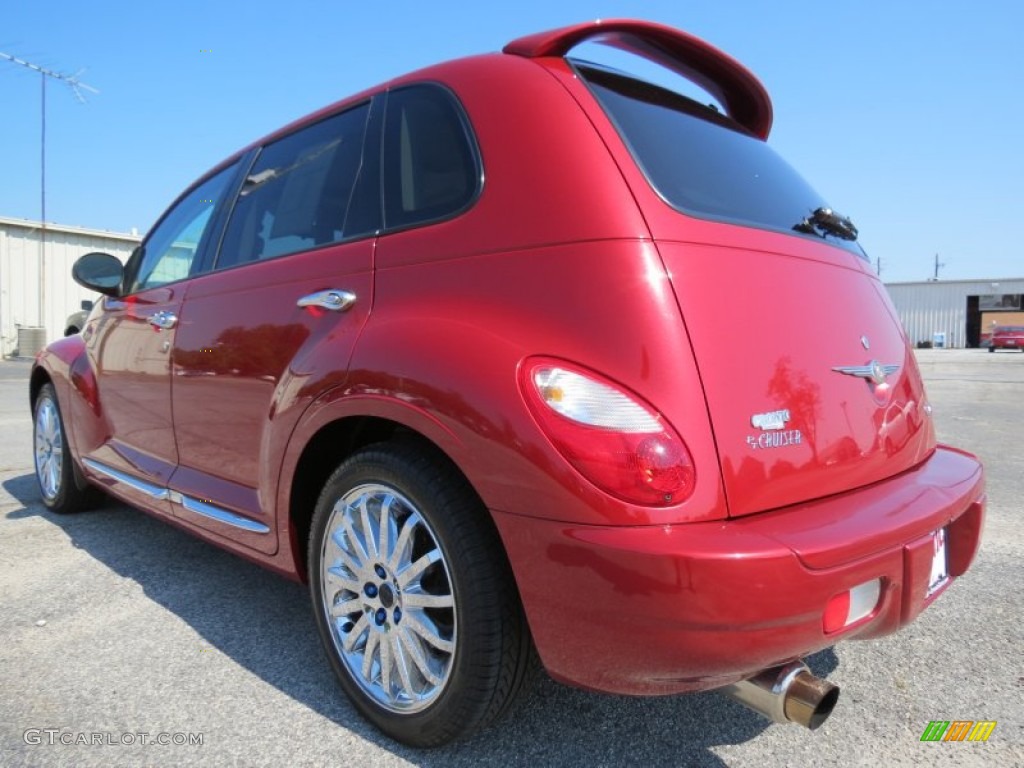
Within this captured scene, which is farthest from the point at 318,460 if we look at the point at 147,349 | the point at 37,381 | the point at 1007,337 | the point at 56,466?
the point at 1007,337

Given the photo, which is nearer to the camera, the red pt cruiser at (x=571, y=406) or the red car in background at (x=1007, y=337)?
the red pt cruiser at (x=571, y=406)

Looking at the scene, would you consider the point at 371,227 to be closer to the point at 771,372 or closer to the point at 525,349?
the point at 525,349

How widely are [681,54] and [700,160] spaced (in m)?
0.59

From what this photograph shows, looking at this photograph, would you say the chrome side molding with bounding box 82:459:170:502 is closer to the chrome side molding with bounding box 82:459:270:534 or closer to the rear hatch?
the chrome side molding with bounding box 82:459:270:534

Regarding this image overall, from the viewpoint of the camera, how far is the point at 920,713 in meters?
2.04

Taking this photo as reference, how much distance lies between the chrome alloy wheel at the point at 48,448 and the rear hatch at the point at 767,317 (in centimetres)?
364

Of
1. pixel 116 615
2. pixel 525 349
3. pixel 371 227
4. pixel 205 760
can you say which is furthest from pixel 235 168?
pixel 205 760

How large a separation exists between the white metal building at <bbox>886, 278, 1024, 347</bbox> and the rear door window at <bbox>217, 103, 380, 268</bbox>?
2049 inches

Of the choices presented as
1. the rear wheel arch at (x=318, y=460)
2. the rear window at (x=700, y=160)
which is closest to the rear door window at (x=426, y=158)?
the rear window at (x=700, y=160)

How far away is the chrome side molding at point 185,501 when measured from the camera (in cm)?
238

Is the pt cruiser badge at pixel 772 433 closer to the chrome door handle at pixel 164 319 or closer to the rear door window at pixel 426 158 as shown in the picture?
the rear door window at pixel 426 158

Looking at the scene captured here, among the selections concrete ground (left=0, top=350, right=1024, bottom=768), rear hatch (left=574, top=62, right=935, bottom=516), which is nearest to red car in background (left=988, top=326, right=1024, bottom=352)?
concrete ground (left=0, top=350, right=1024, bottom=768)

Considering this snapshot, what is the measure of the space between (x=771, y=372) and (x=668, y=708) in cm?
106

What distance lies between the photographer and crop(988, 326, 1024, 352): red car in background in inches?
1453
